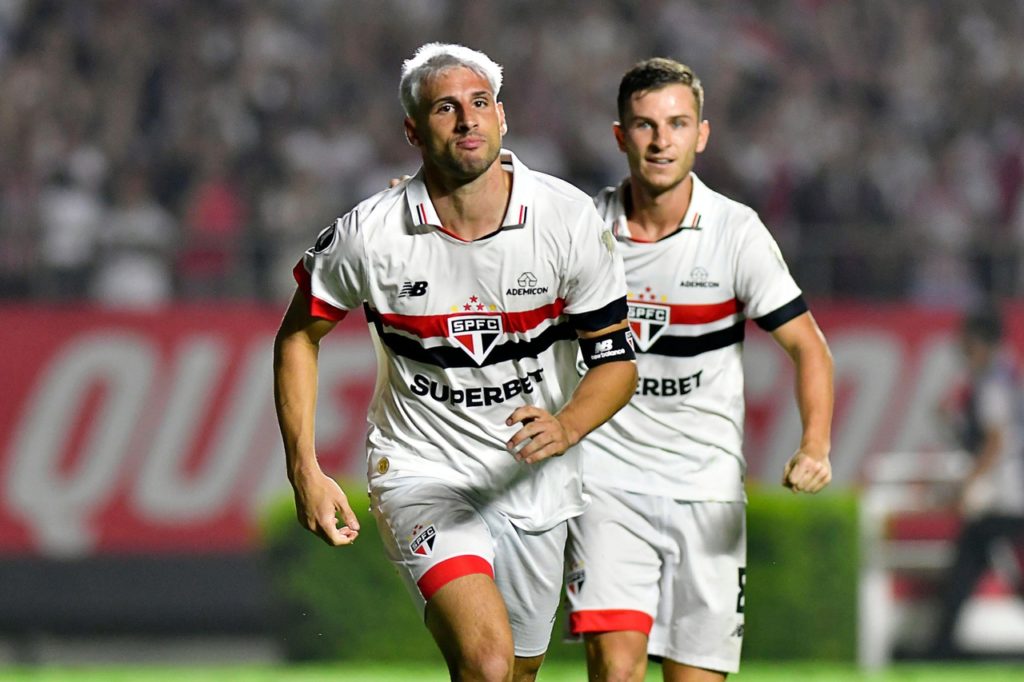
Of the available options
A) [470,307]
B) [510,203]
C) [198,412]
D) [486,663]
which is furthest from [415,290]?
[198,412]

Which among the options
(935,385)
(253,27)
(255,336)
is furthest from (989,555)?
(253,27)

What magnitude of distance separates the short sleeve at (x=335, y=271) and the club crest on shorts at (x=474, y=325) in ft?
1.05

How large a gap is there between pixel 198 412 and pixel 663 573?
7.37 meters

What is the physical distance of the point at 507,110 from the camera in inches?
600

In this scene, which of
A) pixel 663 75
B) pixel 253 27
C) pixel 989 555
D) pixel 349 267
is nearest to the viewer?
A: pixel 349 267

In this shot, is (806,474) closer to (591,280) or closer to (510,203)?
(591,280)

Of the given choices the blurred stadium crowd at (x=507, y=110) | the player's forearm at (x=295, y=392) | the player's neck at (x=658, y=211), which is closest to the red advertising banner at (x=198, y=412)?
the blurred stadium crowd at (x=507, y=110)

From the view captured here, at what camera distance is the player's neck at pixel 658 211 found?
6.48m

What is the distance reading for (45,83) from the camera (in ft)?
49.2

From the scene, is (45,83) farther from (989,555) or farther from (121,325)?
(989,555)

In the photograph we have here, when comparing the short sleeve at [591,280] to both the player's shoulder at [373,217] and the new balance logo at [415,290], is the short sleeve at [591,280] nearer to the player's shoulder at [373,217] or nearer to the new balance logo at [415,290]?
the new balance logo at [415,290]

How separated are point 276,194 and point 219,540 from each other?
2.97 metres

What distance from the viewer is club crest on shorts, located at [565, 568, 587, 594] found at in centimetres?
645

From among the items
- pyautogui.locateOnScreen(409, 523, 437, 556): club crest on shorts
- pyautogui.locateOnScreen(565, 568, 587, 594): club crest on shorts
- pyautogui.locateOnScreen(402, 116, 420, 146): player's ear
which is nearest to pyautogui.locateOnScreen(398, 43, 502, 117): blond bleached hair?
pyautogui.locateOnScreen(402, 116, 420, 146): player's ear
